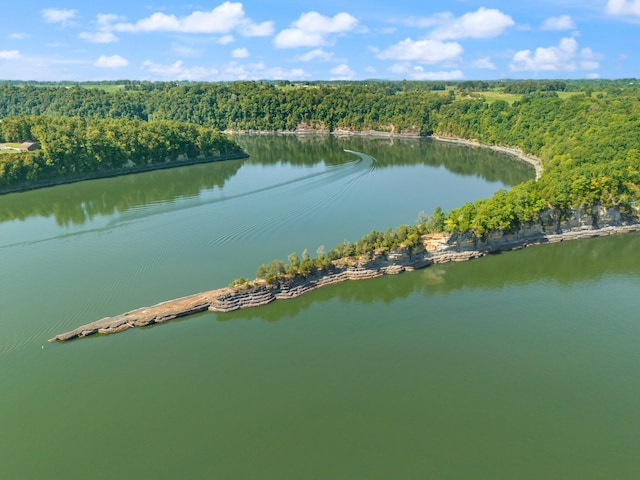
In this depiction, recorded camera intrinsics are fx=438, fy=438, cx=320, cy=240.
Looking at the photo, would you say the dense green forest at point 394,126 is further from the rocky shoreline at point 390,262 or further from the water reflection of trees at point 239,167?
the water reflection of trees at point 239,167

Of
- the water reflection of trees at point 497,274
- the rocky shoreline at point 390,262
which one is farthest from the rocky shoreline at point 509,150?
the water reflection of trees at point 497,274

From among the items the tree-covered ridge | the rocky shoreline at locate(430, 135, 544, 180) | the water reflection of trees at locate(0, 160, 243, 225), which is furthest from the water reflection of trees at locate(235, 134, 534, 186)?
the water reflection of trees at locate(0, 160, 243, 225)

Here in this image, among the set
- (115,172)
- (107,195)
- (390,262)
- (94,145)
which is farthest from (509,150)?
(94,145)

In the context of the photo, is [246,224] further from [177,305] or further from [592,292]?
[592,292]

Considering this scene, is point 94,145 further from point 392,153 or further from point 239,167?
point 392,153

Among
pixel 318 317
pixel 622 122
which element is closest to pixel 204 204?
pixel 318 317
